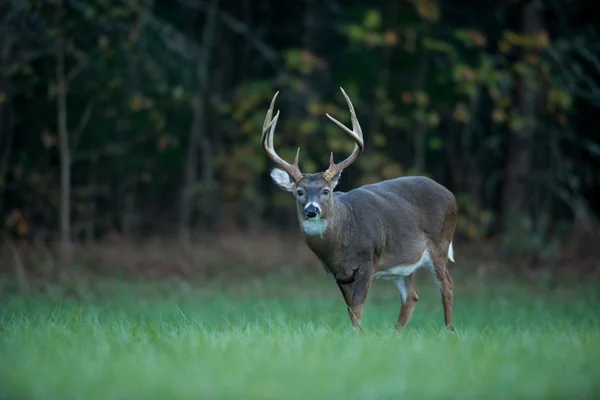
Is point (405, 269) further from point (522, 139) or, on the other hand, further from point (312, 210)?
point (522, 139)

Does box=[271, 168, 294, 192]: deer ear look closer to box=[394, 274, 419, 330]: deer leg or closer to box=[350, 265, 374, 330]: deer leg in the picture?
box=[350, 265, 374, 330]: deer leg

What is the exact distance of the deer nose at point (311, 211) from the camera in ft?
24.7

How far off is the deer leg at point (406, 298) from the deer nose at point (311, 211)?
5.10 ft

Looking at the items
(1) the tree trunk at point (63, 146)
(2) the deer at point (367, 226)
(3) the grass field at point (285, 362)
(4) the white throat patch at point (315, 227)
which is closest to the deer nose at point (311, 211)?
(2) the deer at point (367, 226)

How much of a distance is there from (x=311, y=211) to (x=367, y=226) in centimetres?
74

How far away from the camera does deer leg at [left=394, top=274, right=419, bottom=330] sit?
8570 mm

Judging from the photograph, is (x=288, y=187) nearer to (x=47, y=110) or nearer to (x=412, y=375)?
(x=412, y=375)

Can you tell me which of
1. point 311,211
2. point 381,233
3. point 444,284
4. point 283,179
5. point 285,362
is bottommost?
point 444,284

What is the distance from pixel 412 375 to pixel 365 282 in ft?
9.43

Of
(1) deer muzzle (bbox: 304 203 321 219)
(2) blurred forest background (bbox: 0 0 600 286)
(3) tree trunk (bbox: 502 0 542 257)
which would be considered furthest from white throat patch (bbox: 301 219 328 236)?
(3) tree trunk (bbox: 502 0 542 257)

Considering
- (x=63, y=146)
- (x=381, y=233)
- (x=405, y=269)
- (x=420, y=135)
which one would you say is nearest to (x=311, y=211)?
(x=381, y=233)

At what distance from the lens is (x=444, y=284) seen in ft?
28.0

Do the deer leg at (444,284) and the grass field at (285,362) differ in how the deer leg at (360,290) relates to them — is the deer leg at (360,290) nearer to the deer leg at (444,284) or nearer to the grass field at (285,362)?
the grass field at (285,362)

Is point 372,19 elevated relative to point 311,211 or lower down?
elevated
